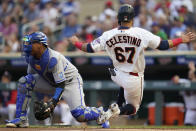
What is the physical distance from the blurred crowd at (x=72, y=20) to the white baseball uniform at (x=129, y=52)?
3.99 m

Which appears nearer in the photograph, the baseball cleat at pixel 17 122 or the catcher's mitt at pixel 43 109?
the catcher's mitt at pixel 43 109

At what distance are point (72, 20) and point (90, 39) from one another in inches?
36.8

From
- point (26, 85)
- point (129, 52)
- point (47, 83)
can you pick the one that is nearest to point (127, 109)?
point (129, 52)

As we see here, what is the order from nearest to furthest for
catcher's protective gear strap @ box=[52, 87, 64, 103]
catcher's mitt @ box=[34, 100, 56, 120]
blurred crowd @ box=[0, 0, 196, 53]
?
catcher's mitt @ box=[34, 100, 56, 120], catcher's protective gear strap @ box=[52, 87, 64, 103], blurred crowd @ box=[0, 0, 196, 53]

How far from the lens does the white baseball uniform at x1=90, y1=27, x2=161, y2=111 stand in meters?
7.00

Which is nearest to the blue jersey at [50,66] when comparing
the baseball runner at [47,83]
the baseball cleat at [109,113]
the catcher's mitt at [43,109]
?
the baseball runner at [47,83]

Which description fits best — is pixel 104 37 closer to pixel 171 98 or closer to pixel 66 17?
pixel 171 98

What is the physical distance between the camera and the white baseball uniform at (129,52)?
700 cm

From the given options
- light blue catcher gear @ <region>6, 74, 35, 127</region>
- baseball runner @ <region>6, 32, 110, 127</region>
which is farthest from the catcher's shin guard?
light blue catcher gear @ <region>6, 74, 35, 127</region>

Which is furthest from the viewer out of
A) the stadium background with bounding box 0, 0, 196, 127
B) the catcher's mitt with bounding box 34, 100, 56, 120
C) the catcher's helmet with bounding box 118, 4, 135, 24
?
the stadium background with bounding box 0, 0, 196, 127

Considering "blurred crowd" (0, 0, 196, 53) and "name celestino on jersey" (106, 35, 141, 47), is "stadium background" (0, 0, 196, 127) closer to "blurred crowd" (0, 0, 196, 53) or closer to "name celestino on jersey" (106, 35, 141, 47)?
"blurred crowd" (0, 0, 196, 53)

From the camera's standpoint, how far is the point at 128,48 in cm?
704

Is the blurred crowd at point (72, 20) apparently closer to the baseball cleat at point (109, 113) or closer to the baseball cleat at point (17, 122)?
the baseball cleat at point (109, 113)

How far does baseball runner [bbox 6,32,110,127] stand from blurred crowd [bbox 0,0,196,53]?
413 centimetres
